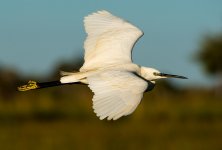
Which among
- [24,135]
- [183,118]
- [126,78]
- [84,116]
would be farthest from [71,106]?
[126,78]

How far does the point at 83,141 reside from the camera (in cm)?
1444

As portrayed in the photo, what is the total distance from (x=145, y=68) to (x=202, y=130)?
899cm

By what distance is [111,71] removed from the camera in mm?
6785

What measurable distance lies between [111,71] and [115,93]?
67 cm

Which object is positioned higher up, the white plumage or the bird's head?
the white plumage

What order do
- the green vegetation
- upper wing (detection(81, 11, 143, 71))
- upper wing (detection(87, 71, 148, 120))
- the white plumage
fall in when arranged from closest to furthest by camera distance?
upper wing (detection(87, 71, 148, 120)) < the white plumage < upper wing (detection(81, 11, 143, 71)) < the green vegetation

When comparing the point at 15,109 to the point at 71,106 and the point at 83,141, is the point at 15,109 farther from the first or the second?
the point at 83,141

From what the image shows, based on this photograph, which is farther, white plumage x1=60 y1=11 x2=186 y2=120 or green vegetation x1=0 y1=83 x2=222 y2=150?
green vegetation x1=0 y1=83 x2=222 y2=150

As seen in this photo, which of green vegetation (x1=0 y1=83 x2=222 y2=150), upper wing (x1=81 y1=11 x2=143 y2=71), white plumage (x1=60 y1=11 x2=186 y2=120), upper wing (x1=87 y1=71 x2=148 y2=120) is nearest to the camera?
upper wing (x1=87 y1=71 x2=148 y2=120)

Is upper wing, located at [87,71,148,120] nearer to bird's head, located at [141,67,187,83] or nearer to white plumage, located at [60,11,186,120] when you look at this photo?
white plumage, located at [60,11,186,120]

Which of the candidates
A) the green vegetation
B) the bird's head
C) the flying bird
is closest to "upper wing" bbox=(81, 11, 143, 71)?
the flying bird

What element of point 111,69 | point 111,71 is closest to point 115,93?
point 111,71

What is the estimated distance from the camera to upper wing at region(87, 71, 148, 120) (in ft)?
19.2

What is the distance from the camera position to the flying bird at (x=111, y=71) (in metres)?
6.01
